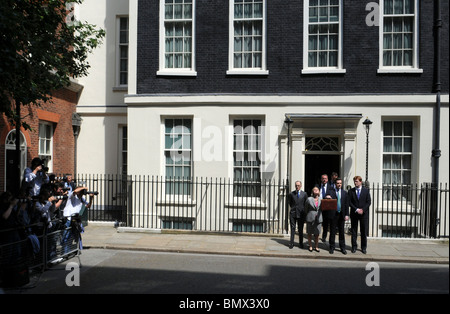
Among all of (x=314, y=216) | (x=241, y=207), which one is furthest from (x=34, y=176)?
(x=314, y=216)

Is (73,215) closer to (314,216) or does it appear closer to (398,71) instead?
(314,216)

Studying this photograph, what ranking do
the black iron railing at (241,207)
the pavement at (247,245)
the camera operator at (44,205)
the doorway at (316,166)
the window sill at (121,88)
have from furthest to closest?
the window sill at (121,88) < the doorway at (316,166) < the black iron railing at (241,207) < the pavement at (247,245) < the camera operator at (44,205)

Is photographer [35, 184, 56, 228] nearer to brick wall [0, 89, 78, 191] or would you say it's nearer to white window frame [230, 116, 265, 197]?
brick wall [0, 89, 78, 191]

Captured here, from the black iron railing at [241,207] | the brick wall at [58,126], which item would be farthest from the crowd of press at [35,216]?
the brick wall at [58,126]

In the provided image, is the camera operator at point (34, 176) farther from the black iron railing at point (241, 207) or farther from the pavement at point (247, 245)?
the black iron railing at point (241, 207)

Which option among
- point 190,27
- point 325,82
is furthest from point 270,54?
point 190,27

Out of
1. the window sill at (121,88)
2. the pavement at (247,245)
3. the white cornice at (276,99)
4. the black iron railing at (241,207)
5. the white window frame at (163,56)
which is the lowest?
the pavement at (247,245)

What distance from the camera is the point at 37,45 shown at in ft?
29.4

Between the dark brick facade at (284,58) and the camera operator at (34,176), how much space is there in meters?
4.35

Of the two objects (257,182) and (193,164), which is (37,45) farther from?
(257,182)

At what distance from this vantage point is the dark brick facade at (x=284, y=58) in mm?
12484

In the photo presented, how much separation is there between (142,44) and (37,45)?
16.4 ft

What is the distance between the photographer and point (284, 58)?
1295 cm

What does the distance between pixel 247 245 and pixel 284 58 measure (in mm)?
6191
